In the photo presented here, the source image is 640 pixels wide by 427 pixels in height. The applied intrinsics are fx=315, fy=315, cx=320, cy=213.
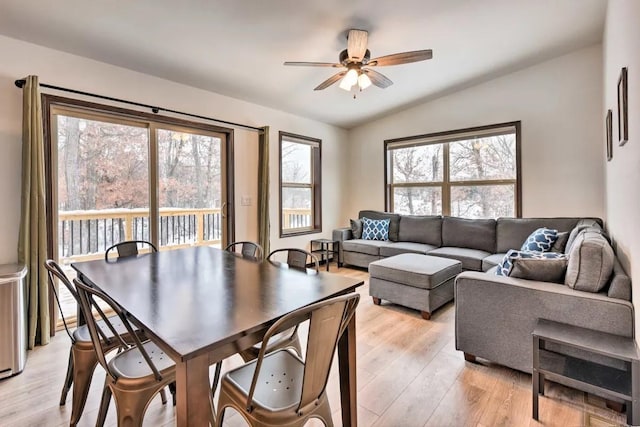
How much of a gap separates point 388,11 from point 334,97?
1.89 metres

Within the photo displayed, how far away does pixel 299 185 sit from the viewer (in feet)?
17.1

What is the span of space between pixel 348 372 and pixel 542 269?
152 centimetres

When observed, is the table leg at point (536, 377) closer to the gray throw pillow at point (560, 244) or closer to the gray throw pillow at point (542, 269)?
the gray throw pillow at point (542, 269)

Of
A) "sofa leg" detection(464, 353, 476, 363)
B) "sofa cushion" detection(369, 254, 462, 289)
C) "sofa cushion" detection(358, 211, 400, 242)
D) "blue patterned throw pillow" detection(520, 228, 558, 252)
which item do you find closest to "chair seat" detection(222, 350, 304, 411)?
"sofa leg" detection(464, 353, 476, 363)

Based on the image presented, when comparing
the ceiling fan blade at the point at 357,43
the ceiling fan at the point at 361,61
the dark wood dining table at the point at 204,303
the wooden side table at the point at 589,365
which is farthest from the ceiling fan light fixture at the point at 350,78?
the wooden side table at the point at 589,365

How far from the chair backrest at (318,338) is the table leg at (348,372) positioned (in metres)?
0.30

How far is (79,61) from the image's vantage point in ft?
9.30

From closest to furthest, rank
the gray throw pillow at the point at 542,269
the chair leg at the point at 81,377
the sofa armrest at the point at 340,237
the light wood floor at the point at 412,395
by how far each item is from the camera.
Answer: the chair leg at the point at 81,377 → the light wood floor at the point at 412,395 → the gray throw pillow at the point at 542,269 → the sofa armrest at the point at 340,237

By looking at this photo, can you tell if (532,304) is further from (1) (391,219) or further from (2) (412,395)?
(1) (391,219)

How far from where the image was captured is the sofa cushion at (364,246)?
4.75m

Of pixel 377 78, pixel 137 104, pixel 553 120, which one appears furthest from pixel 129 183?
pixel 553 120

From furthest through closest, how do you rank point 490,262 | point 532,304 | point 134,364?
1. point 490,262
2. point 532,304
3. point 134,364

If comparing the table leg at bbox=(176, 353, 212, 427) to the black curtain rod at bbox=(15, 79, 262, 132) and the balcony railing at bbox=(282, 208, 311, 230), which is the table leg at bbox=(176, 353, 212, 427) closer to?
the black curtain rod at bbox=(15, 79, 262, 132)

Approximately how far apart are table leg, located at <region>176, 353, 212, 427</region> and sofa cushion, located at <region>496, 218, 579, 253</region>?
13.4 feet
